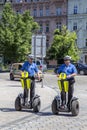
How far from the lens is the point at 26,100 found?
45.2 feet

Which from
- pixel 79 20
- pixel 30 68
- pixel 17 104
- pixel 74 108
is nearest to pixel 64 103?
pixel 74 108

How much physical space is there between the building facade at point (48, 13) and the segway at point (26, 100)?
74.5 meters

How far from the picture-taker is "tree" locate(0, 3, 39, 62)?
62.3 metres

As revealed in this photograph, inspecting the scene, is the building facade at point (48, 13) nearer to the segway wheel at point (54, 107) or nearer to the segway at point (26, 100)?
the segway at point (26, 100)

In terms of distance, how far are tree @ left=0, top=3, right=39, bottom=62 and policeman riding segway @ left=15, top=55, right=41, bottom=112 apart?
155 feet

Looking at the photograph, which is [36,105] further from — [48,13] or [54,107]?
[48,13]

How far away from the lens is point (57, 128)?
10.5 m

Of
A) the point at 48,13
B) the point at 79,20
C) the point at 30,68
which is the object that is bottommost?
the point at 79,20

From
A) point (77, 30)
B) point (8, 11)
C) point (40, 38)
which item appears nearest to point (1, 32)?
point (8, 11)

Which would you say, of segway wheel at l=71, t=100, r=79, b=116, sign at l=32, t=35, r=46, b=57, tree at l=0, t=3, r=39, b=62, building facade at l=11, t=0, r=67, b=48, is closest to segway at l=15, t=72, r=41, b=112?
segway wheel at l=71, t=100, r=79, b=116

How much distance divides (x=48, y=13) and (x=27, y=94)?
76.5 m

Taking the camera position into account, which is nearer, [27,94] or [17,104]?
[17,104]

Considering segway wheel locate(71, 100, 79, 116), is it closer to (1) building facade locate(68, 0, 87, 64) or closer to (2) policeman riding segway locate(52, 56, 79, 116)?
(2) policeman riding segway locate(52, 56, 79, 116)

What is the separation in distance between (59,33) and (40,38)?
147ft
